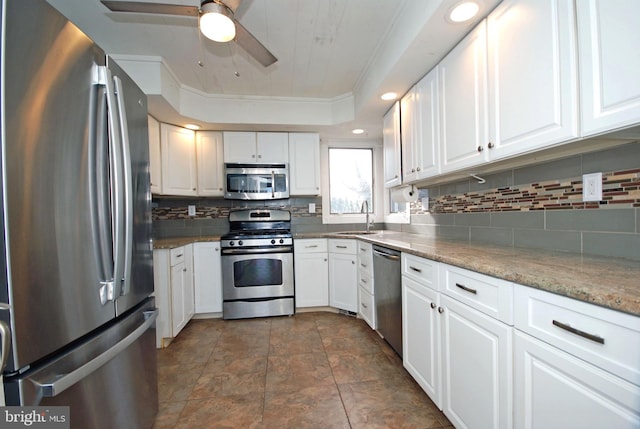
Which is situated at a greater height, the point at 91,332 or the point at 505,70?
the point at 505,70

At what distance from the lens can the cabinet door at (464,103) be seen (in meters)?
1.47

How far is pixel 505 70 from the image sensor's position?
4.30ft

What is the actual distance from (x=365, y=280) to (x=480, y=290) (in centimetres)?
159

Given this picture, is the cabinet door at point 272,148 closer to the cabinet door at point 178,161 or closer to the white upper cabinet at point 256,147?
the white upper cabinet at point 256,147

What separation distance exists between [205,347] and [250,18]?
8.40 feet

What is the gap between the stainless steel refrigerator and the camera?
72 cm

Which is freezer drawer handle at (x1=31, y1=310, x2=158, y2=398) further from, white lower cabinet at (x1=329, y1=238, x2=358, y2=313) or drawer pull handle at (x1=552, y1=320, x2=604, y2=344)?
white lower cabinet at (x1=329, y1=238, x2=358, y2=313)

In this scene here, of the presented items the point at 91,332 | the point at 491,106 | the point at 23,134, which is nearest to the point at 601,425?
the point at 491,106

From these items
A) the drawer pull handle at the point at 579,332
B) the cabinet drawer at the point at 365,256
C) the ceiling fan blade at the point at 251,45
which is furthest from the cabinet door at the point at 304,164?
the drawer pull handle at the point at 579,332

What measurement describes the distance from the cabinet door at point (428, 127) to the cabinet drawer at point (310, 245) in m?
1.39

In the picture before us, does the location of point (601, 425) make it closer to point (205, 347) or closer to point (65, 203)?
point (65, 203)

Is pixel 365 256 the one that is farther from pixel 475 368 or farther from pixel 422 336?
pixel 475 368

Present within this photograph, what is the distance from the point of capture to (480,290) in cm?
114

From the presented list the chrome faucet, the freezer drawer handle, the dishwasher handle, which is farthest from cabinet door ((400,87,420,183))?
the freezer drawer handle
